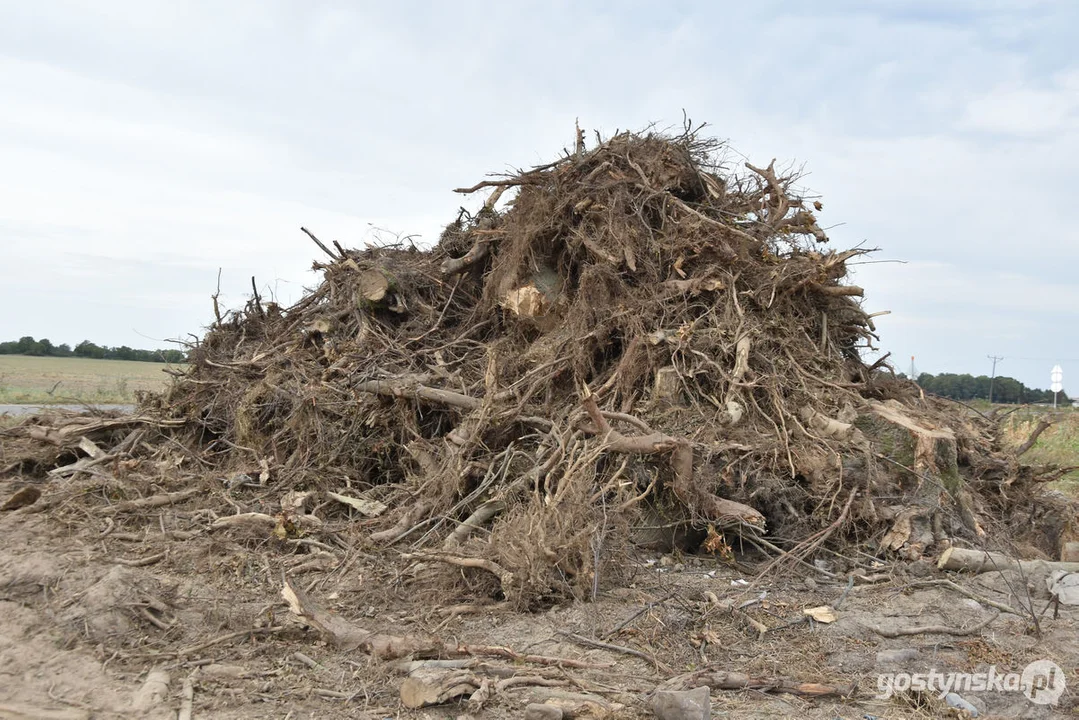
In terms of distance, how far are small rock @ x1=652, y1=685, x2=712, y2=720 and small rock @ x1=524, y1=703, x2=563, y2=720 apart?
17.1 inches

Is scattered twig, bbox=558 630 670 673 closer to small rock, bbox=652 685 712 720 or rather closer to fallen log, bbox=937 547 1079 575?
small rock, bbox=652 685 712 720

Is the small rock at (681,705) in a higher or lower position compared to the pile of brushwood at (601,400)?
lower

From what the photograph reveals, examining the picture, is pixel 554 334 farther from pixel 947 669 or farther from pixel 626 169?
pixel 947 669

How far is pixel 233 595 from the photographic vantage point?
522cm

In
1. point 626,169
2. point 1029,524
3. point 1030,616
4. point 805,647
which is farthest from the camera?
point 626,169

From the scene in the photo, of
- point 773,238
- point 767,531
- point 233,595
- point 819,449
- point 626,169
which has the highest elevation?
point 626,169

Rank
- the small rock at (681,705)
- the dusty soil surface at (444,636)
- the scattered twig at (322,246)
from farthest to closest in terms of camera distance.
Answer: the scattered twig at (322,246), the dusty soil surface at (444,636), the small rock at (681,705)

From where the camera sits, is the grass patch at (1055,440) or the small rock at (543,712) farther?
the grass patch at (1055,440)

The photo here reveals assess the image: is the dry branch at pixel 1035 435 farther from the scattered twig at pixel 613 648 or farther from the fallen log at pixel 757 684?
the scattered twig at pixel 613 648

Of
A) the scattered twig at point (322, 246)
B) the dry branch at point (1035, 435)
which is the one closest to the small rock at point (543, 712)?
the dry branch at point (1035, 435)

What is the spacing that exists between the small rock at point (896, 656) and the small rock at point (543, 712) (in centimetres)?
177

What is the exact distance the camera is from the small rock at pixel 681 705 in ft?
11.0

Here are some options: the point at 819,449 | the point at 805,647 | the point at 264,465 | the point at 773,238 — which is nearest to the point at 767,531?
the point at 819,449

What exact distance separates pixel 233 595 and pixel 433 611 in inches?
55.9
